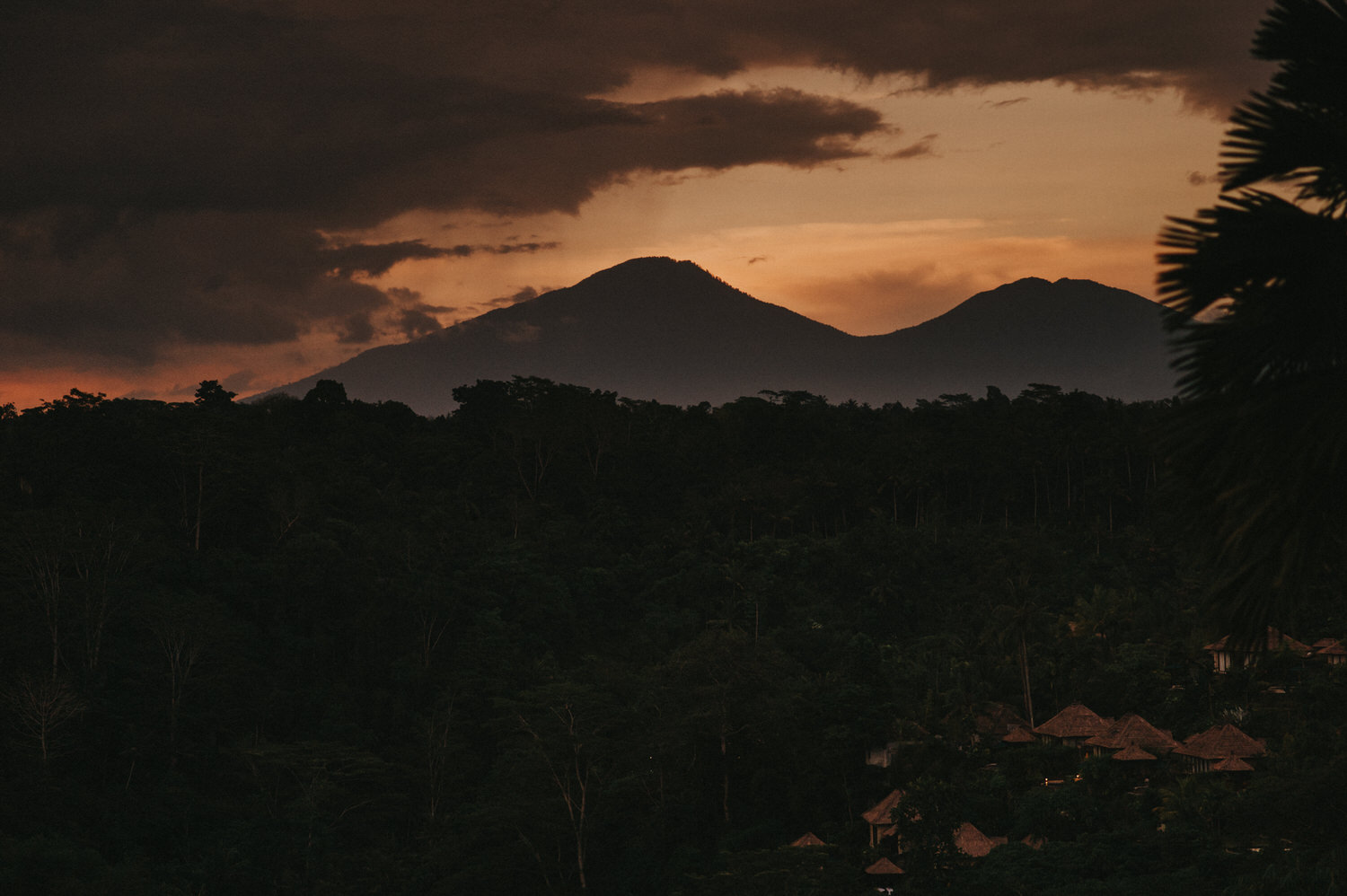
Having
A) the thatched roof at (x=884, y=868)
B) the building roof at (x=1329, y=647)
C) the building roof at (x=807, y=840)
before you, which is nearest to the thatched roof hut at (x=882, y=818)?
the building roof at (x=807, y=840)

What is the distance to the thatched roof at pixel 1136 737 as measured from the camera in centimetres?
2762

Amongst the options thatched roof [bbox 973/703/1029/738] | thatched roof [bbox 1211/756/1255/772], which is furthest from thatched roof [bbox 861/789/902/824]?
thatched roof [bbox 1211/756/1255/772]

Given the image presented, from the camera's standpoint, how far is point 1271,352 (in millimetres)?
2523

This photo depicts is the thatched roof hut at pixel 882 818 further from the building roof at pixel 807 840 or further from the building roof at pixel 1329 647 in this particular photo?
the building roof at pixel 1329 647

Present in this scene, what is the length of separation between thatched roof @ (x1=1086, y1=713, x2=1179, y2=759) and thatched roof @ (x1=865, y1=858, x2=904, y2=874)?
7.51 metres

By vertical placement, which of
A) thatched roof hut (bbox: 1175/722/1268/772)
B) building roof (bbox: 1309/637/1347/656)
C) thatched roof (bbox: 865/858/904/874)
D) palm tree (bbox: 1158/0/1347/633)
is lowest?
thatched roof (bbox: 865/858/904/874)

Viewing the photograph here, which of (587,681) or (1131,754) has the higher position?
(587,681)

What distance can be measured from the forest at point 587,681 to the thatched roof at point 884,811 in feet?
3.62

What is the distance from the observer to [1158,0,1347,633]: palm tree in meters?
2.47

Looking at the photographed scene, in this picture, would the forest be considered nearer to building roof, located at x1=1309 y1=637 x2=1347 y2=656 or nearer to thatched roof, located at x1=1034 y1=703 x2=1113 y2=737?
building roof, located at x1=1309 y1=637 x2=1347 y2=656

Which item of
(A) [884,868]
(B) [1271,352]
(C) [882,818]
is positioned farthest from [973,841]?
(B) [1271,352]

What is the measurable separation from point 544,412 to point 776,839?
32.3 m

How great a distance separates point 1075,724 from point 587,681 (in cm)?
1546

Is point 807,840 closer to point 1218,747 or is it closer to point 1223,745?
point 1218,747
